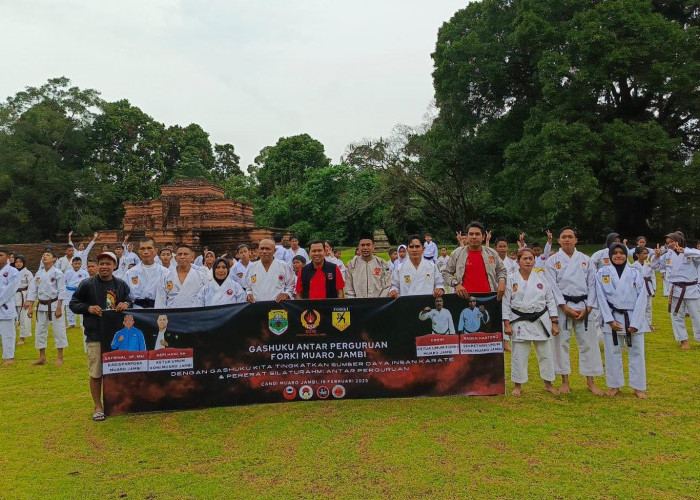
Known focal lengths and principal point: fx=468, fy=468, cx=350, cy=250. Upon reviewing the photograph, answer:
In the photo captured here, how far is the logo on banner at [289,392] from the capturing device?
5328mm

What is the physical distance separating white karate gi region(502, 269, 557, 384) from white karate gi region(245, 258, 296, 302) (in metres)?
2.84

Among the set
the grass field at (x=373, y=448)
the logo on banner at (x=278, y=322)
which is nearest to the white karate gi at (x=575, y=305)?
the grass field at (x=373, y=448)

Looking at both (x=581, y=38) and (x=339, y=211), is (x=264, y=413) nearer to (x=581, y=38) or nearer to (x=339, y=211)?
(x=581, y=38)

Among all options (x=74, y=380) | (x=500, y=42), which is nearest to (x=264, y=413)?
(x=74, y=380)

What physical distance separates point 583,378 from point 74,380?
727 cm

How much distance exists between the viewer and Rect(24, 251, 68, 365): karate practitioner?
812cm

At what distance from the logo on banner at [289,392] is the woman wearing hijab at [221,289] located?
4.46 feet

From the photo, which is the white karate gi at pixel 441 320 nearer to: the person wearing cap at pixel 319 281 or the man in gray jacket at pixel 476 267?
the man in gray jacket at pixel 476 267

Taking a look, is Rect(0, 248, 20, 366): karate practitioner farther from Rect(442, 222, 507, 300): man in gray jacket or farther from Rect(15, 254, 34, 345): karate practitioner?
Rect(442, 222, 507, 300): man in gray jacket

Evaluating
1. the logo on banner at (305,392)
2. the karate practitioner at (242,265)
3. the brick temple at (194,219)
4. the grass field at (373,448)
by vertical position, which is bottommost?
the grass field at (373,448)

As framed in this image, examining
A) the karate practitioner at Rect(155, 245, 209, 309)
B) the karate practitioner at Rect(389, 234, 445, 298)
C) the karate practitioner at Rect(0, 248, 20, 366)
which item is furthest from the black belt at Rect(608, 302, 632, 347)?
the karate practitioner at Rect(0, 248, 20, 366)

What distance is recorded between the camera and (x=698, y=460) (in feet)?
12.5

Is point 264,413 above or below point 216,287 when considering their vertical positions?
below

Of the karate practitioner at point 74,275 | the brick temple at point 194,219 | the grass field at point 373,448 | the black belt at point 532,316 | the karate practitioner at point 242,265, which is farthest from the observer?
the brick temple at point 194,219
